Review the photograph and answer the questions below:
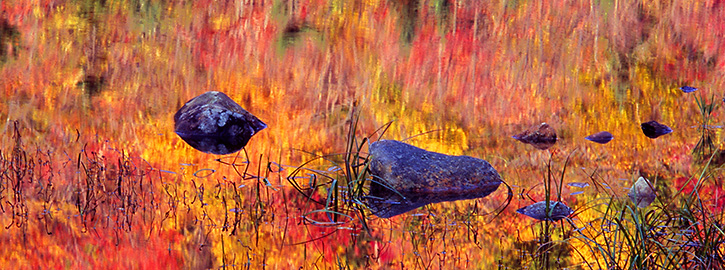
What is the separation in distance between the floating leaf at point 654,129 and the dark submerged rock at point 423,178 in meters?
2.04

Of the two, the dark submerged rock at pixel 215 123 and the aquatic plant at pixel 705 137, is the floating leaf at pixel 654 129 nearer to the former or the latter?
the aquatic plant at pixel 705 137

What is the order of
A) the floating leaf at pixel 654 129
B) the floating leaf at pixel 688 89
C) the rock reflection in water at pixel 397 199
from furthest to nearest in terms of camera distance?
the floating leaf at pixel 688 89
the floating leaf at pixel 654 129
the rock reflection in water at pixel 397 199

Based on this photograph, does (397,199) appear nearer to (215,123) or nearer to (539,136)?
(539,136)

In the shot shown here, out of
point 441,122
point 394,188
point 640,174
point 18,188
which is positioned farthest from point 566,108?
point 18,188

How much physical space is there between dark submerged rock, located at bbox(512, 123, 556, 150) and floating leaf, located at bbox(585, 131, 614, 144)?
0.94 ft

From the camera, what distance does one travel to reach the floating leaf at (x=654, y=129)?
6.00 m

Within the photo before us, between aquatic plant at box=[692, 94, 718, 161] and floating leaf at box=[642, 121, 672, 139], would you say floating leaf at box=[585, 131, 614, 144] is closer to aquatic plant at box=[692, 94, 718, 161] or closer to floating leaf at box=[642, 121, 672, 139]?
floating leaf at box=[642, 121, 672, 139]

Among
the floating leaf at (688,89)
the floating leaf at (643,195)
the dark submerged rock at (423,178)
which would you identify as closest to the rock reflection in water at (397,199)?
the dark submerged rock at (423,178)

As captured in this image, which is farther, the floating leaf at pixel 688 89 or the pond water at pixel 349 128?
the floating leaf at pixel 688 89

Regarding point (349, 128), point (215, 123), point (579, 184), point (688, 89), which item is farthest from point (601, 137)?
point (215, 123)

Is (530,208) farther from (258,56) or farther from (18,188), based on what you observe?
(258,56)

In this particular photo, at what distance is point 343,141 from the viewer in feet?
18.7

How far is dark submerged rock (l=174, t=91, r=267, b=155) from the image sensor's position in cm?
585

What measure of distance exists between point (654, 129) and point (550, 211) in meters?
2.67
